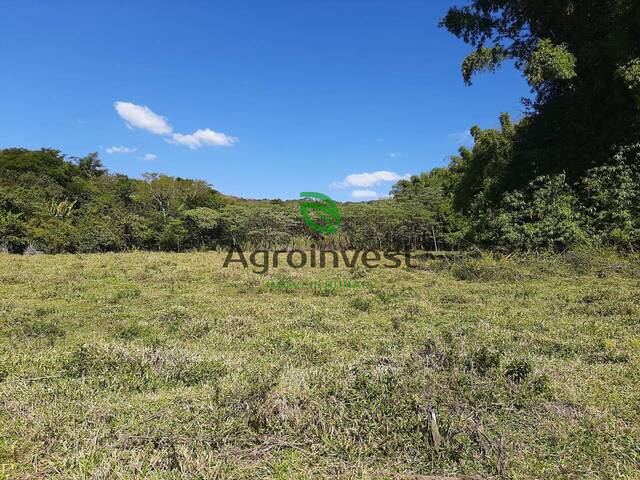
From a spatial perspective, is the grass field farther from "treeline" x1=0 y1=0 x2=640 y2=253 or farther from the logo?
the logo

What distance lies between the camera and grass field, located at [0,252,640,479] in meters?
2.02

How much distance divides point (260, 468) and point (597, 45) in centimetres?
1282

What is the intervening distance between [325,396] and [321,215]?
20446 mm

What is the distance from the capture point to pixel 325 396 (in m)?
2.61

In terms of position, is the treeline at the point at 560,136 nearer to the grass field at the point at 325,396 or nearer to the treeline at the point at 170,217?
the treeline at the point at 170,217

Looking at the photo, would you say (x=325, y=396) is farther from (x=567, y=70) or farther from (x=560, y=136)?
(x=560, y=136)

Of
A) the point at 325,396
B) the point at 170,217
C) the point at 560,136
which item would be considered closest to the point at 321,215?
the point at 170,217

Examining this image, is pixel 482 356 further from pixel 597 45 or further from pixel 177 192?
pixel 177 192

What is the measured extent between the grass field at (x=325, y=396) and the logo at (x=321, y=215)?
13463 mm

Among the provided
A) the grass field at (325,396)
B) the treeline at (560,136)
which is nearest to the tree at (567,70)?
the treeline at (560,136)

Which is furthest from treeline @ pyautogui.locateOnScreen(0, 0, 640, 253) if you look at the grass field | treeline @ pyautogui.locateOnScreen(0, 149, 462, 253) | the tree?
the grass field

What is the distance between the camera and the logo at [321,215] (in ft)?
63.6

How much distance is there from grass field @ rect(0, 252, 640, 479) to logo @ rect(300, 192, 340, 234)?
530 inches

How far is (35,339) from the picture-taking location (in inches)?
192
